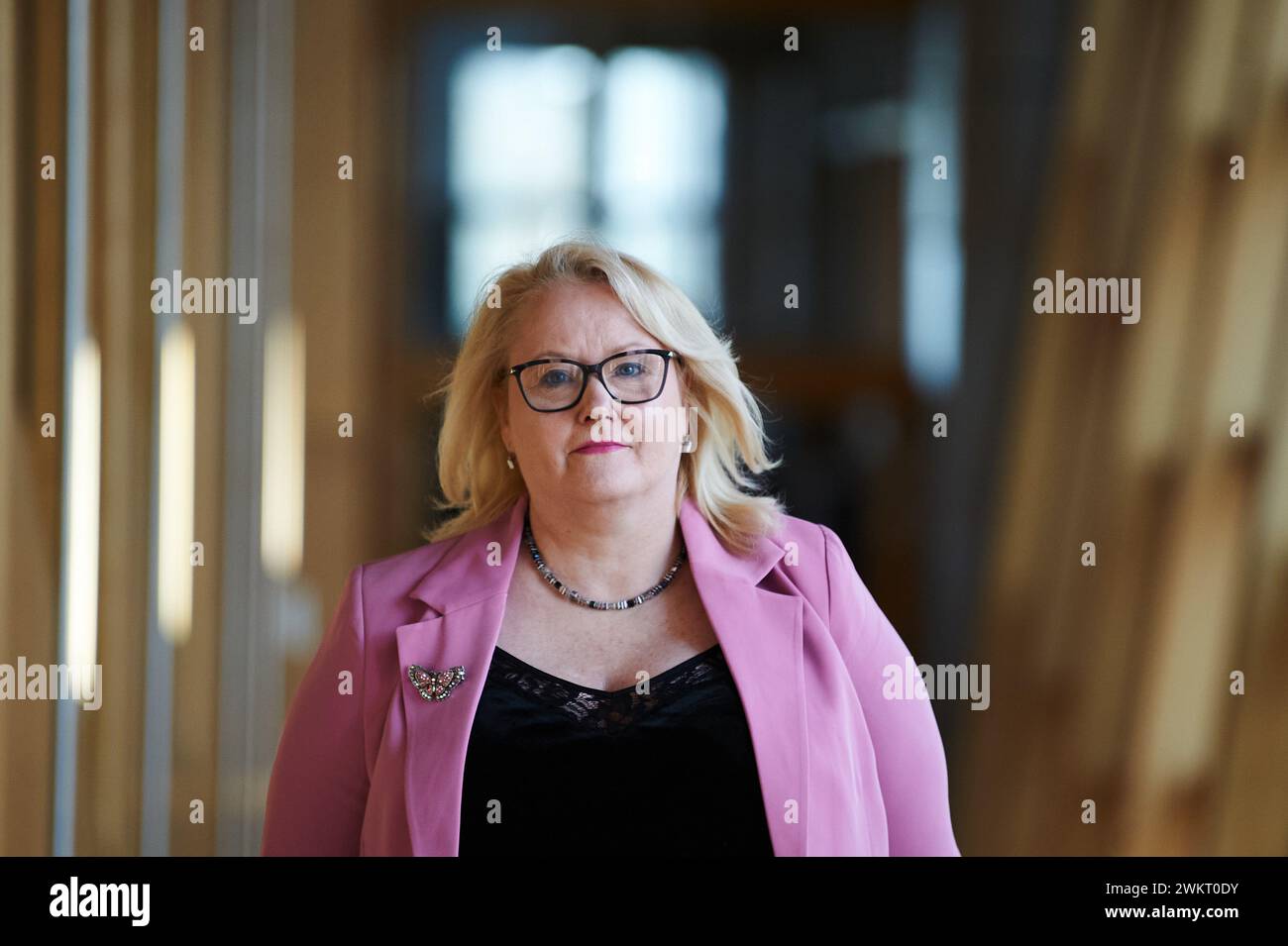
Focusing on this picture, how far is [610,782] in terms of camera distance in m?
1.09

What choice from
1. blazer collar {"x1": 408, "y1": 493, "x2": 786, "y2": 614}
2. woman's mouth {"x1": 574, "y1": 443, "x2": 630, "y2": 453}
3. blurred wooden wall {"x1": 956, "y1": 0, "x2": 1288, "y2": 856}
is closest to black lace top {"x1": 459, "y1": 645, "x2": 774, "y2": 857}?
blazer collar {"x1": 408, "y1": 493, "x2": 786, "y2": 614}

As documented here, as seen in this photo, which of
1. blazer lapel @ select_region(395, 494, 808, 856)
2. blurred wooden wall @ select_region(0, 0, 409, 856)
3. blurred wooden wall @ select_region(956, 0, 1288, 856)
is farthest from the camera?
blurred wooden wall @ select_region(956, 0, 1288, 856)

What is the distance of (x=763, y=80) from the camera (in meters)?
3.47

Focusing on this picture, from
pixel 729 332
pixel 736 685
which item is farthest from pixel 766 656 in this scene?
pixel 729 332

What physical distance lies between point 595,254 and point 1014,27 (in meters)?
2.52

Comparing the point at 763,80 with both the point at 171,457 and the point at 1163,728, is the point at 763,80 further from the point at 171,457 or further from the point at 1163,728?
the point at 171,457

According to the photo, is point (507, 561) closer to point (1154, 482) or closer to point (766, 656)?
point (766, 656)

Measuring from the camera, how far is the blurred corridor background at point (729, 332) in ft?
4.57

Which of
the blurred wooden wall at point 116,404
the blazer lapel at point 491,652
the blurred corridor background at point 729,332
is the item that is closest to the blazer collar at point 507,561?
the blazer lapel at point 491,652

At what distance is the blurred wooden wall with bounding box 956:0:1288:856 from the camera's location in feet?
7.12

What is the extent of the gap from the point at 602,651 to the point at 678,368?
0.28 m

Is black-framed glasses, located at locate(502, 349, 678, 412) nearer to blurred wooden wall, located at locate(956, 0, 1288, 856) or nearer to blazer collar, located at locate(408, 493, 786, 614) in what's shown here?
blazer collar, located at locate(408, 493, 786, 614)

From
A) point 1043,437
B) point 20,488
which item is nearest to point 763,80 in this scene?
point 1043,437

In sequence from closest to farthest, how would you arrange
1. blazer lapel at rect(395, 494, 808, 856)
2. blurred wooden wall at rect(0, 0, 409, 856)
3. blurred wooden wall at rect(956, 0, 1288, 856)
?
blazer lapel at rect(395, 494, 808, 856)
blurred wooden wall at rect(0, 0, 409, 856)
blurred wooden wall at rect(956, 0, 1288, 856)
